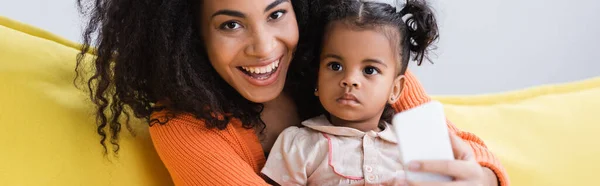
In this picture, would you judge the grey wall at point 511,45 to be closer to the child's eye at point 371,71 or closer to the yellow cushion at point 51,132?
the child's eye at point 371,71

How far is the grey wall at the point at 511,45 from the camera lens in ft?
7.12

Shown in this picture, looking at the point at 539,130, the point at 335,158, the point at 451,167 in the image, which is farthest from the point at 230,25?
the point at 539,130

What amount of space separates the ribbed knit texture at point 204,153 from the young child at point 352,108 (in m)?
0.05

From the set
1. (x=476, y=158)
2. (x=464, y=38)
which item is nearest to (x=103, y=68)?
(x=476, y=158)

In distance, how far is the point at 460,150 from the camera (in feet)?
3.77

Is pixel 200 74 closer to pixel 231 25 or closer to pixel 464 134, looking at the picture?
pixel 231 25

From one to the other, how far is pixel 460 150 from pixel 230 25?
347 millimetres

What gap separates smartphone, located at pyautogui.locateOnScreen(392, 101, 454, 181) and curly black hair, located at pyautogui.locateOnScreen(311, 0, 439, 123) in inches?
7.6

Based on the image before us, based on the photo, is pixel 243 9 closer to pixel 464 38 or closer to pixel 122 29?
pixel 122 29

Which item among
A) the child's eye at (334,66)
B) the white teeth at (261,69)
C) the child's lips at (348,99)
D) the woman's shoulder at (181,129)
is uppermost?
the white teeth at (261,69)

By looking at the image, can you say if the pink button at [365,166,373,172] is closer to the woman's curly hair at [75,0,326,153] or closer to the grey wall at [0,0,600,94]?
the woman's curly hair at [75,0,326,153]

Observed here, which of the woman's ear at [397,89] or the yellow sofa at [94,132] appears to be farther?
the woman's ear at [397,89]

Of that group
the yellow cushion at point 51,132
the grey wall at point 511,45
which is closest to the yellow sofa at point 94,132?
the yellow cushion at point 51,132

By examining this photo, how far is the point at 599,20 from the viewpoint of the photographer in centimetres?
233
